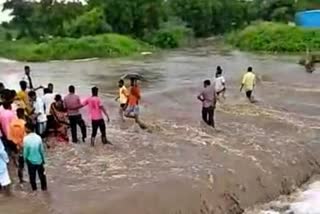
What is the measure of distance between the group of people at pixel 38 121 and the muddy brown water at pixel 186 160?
0.42 m

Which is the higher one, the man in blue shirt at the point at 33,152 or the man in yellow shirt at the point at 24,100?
the man in yellow shirt at the point at 24,100

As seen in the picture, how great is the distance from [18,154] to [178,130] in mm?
6478

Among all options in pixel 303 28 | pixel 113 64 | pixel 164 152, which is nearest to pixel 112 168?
pixel 164 152

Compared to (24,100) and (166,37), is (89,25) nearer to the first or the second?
(166,37)

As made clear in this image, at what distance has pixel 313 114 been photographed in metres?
22.6

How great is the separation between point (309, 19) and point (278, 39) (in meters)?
7.86

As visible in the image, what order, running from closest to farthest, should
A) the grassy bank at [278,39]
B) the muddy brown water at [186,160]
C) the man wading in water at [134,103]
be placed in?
the muddy brown water at [186,160], the man wading in water at [134,103], the grassy bank at [278,39]

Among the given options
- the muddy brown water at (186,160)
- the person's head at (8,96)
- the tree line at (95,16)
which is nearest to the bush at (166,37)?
the tree line at (95,16)

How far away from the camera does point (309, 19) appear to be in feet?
208

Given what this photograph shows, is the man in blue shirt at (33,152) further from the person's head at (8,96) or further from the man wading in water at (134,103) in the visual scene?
the man wading in water at (134,103)

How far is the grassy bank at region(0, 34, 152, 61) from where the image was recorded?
172 feet

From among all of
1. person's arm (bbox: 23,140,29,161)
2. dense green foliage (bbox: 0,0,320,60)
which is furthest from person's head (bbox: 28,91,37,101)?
dense green foliage (bbox: 0,0,320,60)

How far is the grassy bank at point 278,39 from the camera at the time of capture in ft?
181

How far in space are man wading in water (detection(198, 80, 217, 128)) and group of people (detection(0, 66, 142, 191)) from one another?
1.76 m
